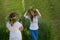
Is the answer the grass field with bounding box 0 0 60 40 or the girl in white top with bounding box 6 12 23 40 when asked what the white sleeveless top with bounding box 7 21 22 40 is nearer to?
the girl in white top with bounding box 6 12 23 40

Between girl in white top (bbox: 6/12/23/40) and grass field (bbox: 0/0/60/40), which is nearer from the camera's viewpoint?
girl in white top (bbox: 6/12/23/40)

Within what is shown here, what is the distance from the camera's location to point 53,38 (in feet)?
26.6

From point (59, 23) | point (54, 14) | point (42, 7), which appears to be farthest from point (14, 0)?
point (59, 23)

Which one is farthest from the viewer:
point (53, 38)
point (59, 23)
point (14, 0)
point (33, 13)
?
point (14, 0)

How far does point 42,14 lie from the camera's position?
10375 millimetres

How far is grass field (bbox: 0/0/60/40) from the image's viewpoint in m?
7.83

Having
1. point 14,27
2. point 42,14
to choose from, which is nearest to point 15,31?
point 14,27

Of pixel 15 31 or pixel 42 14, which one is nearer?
pixel 15 31

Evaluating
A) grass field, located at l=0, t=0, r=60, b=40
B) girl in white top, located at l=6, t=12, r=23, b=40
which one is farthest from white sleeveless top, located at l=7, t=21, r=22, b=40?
grass field, located at l=0, t=0, r=60, b=40

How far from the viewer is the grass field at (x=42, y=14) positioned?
25.7 ft

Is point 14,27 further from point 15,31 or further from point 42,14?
point 42,14

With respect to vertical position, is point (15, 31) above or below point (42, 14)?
below

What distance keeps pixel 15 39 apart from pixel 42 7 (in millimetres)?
4924

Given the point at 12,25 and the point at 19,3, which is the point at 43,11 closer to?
the point at 19,3
